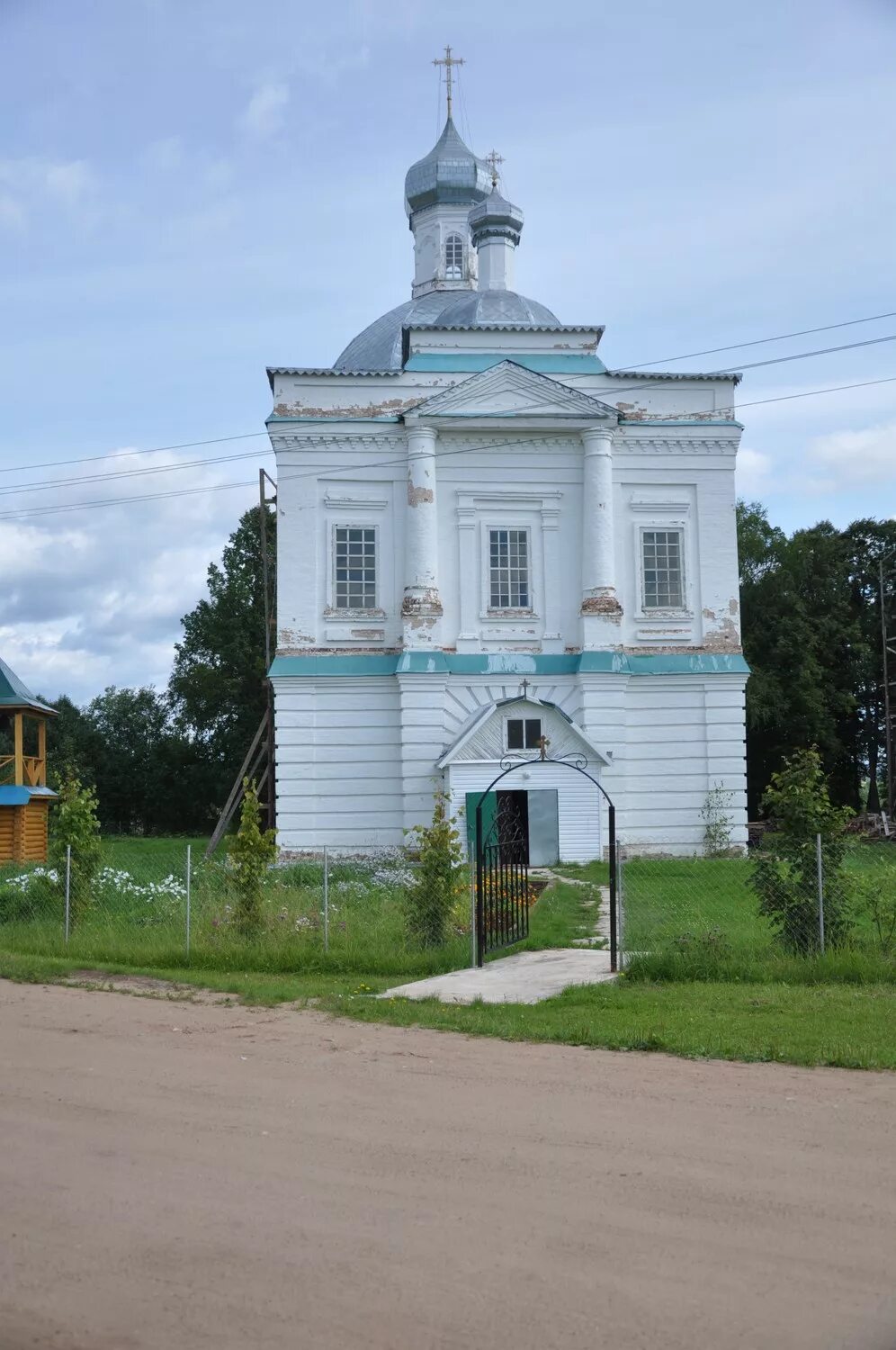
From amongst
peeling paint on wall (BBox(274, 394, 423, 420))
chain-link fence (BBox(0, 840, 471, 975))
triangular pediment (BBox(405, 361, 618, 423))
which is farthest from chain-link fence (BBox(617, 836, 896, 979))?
peeling paint on wall (BBox(274, 394, 423, 420))

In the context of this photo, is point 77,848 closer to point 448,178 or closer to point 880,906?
point 880,906

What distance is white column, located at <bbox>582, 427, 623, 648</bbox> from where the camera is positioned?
3197 centimetres

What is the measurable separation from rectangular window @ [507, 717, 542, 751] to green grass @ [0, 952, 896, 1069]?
16557 mm

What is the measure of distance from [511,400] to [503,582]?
440 centimetres

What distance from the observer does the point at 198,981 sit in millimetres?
14812

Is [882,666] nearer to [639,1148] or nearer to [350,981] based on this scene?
[350,981]

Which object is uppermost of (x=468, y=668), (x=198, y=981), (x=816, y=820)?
(x=468, y=668)

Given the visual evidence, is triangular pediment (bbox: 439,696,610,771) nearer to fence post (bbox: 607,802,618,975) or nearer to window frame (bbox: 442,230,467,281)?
fence post (bbox: 607,802,618,975)

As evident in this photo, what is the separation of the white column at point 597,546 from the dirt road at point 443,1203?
2214cm

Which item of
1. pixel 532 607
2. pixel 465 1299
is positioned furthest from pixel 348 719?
pixel 465 1299

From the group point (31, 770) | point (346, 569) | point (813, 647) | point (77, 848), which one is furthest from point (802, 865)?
point (813, 647)

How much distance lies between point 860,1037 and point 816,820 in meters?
4.30

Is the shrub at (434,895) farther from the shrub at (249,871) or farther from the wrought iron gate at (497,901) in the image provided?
the shrub at (249,871)

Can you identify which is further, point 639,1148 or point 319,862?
point 319,862
